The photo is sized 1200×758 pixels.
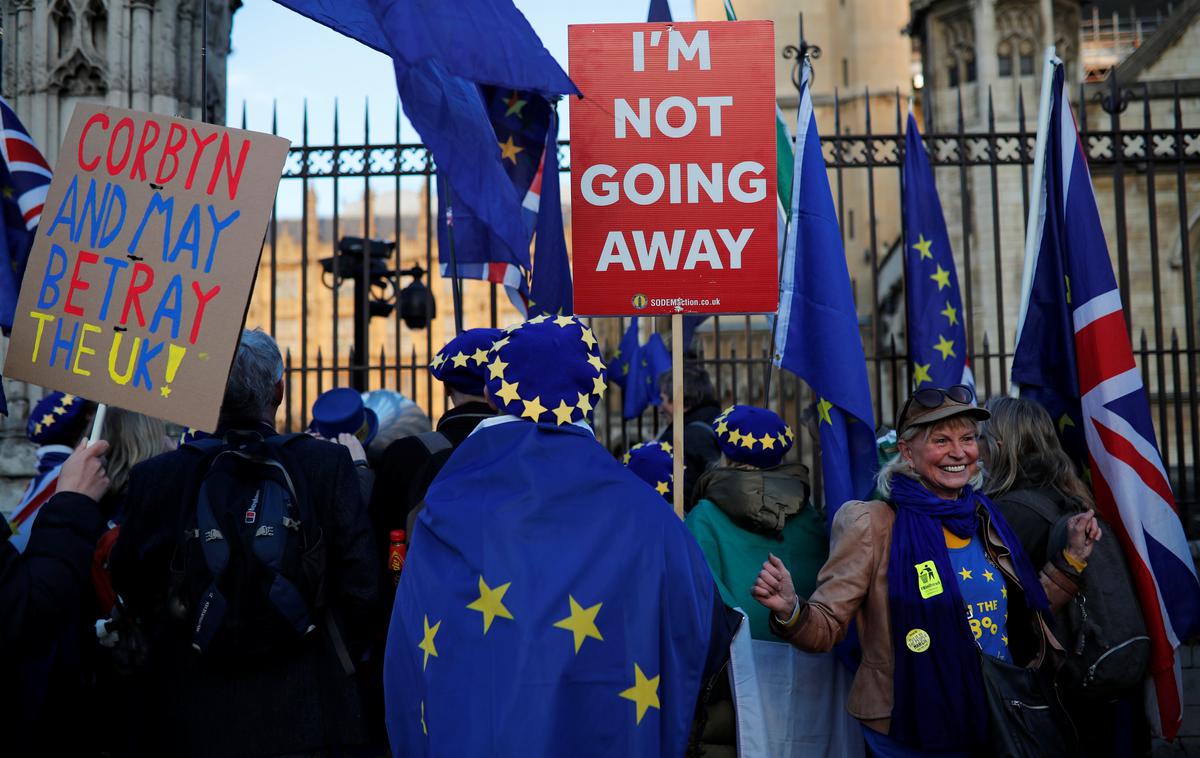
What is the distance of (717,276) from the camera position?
14.8ft

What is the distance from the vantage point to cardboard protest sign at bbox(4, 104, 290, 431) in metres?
3.39

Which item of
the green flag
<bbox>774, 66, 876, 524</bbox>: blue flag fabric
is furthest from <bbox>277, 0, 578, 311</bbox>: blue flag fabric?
the green flag

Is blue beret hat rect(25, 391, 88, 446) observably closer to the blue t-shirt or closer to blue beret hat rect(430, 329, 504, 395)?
blue beret hat rect(430, 329, 504, 395)

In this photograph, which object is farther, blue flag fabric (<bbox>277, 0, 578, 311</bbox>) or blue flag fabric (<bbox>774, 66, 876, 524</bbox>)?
blue flag fabric (<bbox>774, 66, 876, 524</bbox>)

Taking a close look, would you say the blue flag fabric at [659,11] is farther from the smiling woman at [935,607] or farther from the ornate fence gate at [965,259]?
the smiling woman at [935,607]

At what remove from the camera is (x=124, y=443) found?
3.88 meters

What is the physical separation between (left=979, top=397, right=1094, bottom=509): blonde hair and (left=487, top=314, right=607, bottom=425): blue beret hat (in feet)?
6.69

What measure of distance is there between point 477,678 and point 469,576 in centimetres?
23

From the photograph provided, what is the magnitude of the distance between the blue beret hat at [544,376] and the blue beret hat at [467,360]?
27.8 inches

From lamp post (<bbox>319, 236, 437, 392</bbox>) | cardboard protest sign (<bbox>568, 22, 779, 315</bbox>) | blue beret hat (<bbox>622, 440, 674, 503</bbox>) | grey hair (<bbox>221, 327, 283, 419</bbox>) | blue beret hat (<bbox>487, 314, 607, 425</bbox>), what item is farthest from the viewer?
lamp post (<bbox>319, 236, 437, 392</bbox>)

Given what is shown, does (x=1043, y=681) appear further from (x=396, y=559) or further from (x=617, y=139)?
(x=617, y=139)

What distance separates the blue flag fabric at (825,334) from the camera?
4.84m

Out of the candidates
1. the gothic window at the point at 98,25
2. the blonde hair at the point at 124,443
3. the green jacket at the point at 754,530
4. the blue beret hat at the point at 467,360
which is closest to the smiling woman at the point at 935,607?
the green jacket at the point at 754,530

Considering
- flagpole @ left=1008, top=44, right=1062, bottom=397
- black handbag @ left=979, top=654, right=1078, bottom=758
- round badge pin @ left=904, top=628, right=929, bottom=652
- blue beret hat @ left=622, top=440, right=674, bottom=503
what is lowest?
black handbag @ left=979, top=654, right=1078, bottom=758
